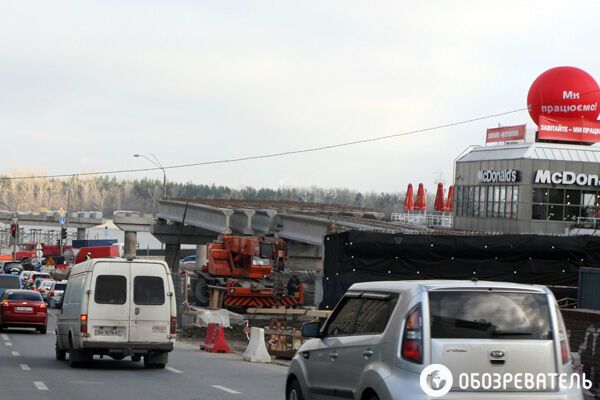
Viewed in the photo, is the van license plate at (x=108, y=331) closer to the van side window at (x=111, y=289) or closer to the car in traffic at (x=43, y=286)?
the van side window at (x=111, y=289)

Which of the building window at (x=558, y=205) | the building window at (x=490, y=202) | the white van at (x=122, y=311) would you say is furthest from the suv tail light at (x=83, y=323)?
the building window at (x=490, y=202)

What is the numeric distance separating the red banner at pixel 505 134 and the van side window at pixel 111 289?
56.0m

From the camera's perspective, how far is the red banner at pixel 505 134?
75.1 m

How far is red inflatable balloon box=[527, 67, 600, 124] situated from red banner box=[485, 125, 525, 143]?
1.93 meters

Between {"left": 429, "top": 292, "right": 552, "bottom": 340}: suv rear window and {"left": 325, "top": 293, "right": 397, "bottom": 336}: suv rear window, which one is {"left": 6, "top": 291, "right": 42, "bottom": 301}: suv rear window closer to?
{"left": 325, "top": 293, "right": 397, "bottom": 336}: suv rear window

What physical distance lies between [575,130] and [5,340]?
50.6 m

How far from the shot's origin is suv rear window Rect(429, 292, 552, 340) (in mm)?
9508

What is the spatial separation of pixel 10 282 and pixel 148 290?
25.0m

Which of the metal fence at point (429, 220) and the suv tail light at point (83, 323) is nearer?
the suv tail light at point (83, 323)

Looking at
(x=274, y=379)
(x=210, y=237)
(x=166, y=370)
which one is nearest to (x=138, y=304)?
(x=166, y=370)

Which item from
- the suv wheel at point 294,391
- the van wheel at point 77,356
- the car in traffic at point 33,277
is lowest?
the car in traffic at point 33,277

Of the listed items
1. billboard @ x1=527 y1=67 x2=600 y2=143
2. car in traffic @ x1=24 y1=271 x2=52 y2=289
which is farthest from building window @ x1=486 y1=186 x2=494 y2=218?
car in traffic @ x1=24 y1=271 x2=52 y2=289

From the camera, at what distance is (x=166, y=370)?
22562 millimetres

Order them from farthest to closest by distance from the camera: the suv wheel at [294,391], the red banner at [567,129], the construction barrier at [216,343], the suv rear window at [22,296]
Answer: the red banner at [567,129], the suv rear window at [22,296], the construction barrier at [216,343], the suv wheel at [294,391]
